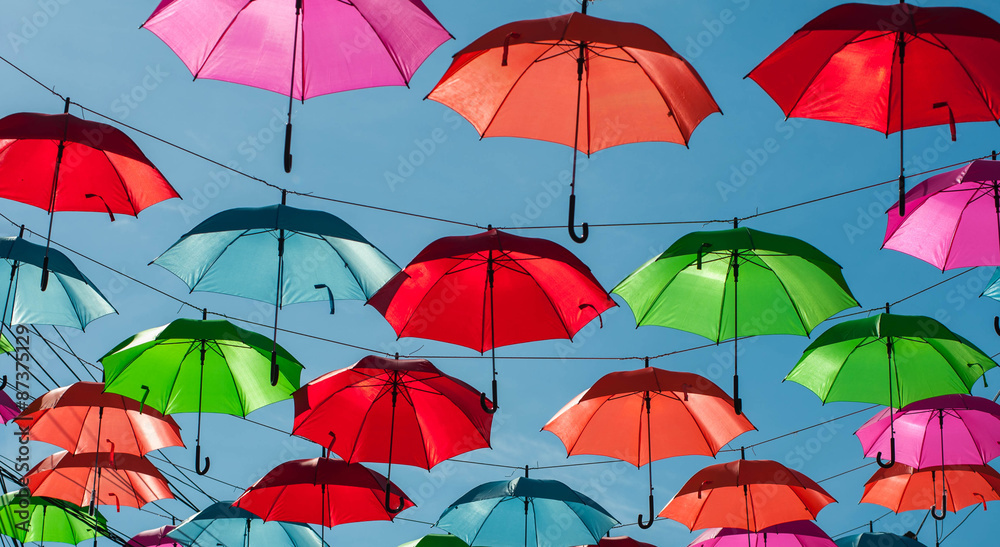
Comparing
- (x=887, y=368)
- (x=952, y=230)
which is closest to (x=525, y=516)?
(x=887, y=368)

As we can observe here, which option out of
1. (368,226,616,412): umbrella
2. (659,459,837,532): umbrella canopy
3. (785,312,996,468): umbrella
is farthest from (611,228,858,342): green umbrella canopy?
(659,459,837,532): umbrella canopy

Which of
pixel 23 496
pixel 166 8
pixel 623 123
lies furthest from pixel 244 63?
pixel 23 496

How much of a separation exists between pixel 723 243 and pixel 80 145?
576 centimetres

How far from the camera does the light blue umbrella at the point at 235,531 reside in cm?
1185

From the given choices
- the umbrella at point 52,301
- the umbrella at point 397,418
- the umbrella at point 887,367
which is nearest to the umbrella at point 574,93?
the umbrella at point 397,418

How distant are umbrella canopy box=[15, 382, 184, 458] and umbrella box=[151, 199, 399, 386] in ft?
6.52

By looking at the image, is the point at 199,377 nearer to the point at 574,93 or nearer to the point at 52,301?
the point at 52,301

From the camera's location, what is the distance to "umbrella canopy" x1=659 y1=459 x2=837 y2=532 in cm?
1111

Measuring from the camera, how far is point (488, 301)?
9.98 metres

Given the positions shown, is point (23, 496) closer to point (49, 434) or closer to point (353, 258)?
point (49, 434)

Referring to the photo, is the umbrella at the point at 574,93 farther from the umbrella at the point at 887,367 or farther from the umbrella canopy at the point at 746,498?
the umbrella canopy at the point at 746,498

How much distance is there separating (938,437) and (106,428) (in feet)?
31.7

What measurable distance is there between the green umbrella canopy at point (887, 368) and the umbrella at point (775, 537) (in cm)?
222

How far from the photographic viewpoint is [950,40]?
319 inches
